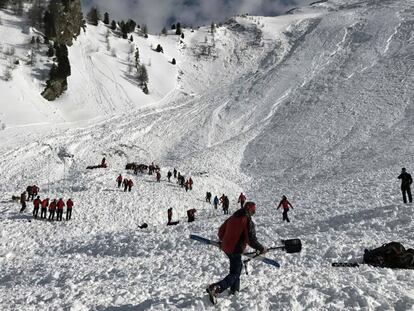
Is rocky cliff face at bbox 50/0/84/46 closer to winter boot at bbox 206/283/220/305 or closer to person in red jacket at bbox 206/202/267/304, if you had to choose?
person in red jacket at bbox 206/202/267/304

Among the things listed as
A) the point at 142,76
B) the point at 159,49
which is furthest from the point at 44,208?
the point at 159,49

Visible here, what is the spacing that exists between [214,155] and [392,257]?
1536 inches

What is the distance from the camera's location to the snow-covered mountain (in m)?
9.69

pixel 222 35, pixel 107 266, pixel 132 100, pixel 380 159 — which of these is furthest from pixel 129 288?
pixel 222 35

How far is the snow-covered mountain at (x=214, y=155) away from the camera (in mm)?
9688

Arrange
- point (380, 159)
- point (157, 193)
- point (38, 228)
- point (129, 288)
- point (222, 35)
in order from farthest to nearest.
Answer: point (222, 35)
point (380, 159)
point (157, 193)
point (38, 228)
point (129, 288)

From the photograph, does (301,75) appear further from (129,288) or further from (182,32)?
(129,288)

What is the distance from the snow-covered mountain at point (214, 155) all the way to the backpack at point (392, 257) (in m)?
0.74

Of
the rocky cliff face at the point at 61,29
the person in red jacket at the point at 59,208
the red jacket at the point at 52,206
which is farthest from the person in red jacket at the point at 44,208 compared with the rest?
the rocky cliff face at the point at 61,29

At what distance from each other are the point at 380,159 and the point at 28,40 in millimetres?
55595

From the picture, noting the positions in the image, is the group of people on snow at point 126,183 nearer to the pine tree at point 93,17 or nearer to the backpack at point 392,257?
the backpack at point 392,257

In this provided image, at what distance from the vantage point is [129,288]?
9461 millimetres

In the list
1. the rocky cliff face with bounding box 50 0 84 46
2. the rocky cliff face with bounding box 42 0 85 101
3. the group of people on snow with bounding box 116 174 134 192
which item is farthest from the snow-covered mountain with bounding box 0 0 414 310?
the rocky cliff face with bounding box 50 0 84 46

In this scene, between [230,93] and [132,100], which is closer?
[132,100]
